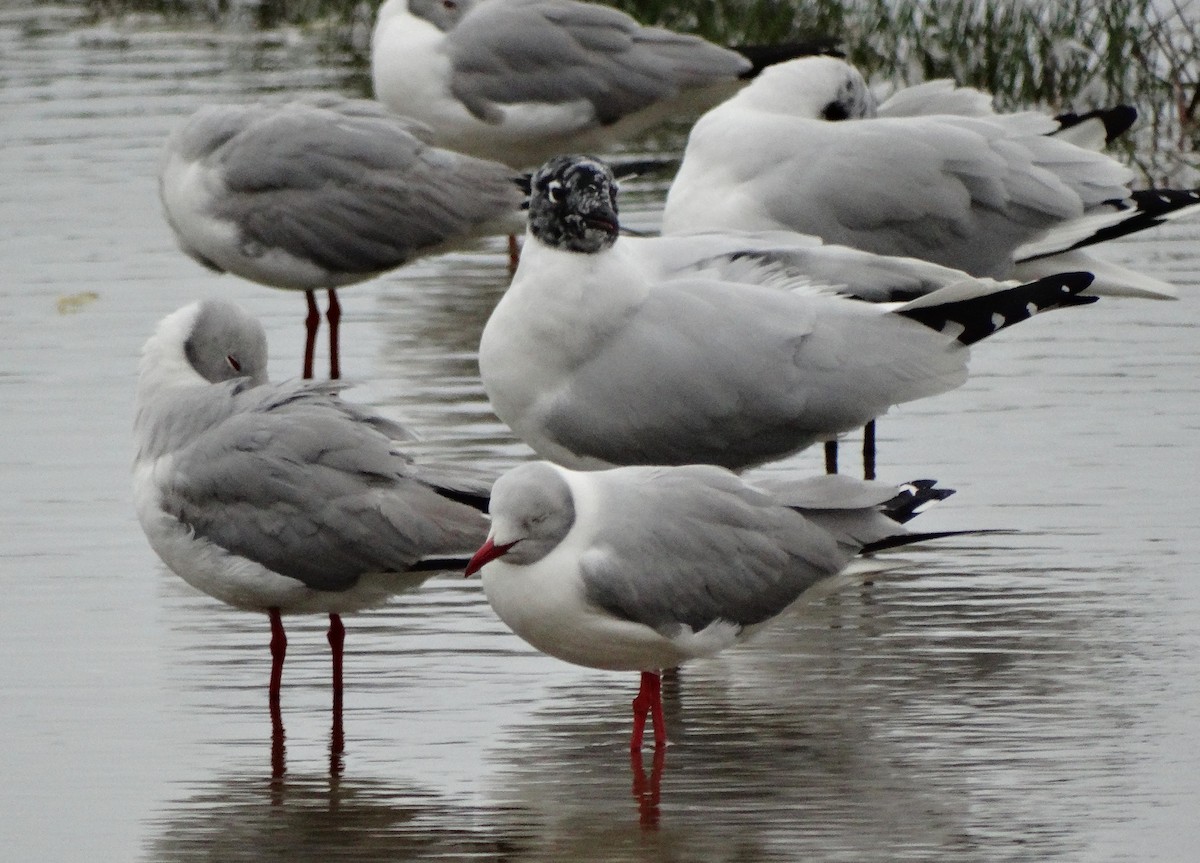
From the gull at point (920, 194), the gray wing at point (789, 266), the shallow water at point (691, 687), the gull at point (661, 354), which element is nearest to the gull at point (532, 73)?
the shallow water at point (691, 687)

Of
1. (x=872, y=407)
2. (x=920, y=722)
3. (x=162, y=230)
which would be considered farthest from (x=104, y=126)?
(x=920, y=722)

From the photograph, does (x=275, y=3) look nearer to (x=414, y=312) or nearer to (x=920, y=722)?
(x=414, y=312)

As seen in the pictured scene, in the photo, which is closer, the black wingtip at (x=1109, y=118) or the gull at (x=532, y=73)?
the black wingtip at (x=1109, y=118)

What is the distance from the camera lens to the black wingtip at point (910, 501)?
5.55 meters

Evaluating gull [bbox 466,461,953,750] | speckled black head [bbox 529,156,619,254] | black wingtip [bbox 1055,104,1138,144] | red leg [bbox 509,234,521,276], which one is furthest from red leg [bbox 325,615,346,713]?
red leg [bbox 509,234,521,276]

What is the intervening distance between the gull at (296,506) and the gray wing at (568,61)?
5453mm

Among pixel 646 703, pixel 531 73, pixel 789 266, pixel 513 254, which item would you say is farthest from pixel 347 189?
pixel 646 703

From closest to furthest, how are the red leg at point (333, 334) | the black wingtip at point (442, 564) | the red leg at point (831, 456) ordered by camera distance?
the black wingtip at point (442, 564)
the red leg at point (831, 456)
the red leg at point (333, 334)

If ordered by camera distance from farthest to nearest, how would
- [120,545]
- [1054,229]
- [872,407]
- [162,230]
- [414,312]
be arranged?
[162,230] → [414,312] → [1054,229] → [120,545] → [872,407]

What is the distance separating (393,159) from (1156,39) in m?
4.86

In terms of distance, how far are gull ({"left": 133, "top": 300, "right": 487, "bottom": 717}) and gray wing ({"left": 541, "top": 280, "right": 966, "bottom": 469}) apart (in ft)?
2.42

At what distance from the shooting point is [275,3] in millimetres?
18156

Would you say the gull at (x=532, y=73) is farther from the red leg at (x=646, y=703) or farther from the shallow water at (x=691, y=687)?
the red leg at (x=646, y=703)

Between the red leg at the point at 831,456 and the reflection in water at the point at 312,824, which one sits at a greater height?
the red leg at the point at 831,456
